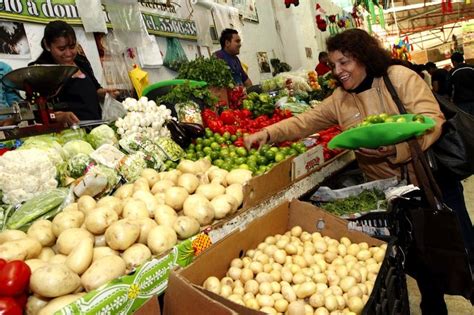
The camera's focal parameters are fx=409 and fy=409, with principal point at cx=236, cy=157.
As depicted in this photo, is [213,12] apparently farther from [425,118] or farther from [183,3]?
[425,118]

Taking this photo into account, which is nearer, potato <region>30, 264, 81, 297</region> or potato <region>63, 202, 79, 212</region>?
potato <region>30, 264, 81, 297</region>

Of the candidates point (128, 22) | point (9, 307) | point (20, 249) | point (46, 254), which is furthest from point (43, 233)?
point (128, 22)

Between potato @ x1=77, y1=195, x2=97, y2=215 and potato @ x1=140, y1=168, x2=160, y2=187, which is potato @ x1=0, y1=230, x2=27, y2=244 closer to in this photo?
potato @ x1=77, y1=195, x2=97, y2=215

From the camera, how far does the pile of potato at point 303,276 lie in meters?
1.77

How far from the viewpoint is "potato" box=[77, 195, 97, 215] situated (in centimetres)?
189

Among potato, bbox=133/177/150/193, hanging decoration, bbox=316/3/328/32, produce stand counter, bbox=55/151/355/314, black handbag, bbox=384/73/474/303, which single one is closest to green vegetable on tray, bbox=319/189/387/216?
black handbag, bbox=384/73/474/303

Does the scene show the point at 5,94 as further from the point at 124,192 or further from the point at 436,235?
the point at 436,235

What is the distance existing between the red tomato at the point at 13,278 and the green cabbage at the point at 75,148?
50.2 inches

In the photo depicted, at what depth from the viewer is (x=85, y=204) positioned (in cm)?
191

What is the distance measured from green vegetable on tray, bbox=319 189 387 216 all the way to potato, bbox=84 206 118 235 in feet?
4.89

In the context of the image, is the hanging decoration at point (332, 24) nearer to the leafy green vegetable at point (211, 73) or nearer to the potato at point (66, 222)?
the leafy green vegetable at point (211, 73)

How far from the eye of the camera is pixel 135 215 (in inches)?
72.8

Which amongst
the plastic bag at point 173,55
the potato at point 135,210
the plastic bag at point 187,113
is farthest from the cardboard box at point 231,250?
the plastic bag at point 173,55

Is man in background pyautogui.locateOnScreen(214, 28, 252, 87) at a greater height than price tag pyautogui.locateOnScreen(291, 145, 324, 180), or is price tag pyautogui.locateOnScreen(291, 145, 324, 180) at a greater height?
man in background pyautogui.locateOnScreen(214, 28, 252, 87)
